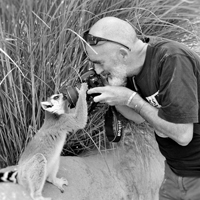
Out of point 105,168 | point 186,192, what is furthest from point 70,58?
point 186,192

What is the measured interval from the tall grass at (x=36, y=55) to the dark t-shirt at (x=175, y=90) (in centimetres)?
65

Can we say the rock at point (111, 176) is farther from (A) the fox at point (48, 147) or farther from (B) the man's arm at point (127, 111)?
(B) the man's arm at point (127, 111)

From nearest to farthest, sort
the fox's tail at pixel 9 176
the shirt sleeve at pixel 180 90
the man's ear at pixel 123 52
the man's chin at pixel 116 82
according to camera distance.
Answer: the shirt sleeve at pixel 180 90 → the man's ear at pixel 123 52 → the man's chin at pixel 116 82 → the fox's tail at pixel 9 176

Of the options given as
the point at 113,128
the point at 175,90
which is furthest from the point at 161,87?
the point at 113,128

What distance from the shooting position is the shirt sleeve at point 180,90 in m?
1.69

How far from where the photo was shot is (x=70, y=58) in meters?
2.71

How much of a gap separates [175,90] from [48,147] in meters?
1.16

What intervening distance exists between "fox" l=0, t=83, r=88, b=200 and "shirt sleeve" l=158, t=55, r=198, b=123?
670 millimetres

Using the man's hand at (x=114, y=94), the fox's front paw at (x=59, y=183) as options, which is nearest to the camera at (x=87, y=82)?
the man's hand at (x=114, y=94)

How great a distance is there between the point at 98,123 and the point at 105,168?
1.39ft

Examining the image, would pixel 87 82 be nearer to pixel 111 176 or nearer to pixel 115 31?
pixel 115 31

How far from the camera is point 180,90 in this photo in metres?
1.69

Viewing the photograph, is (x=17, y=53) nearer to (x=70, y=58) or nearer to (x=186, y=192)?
(x=70, y=58)

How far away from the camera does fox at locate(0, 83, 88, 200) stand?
2.21 metres
